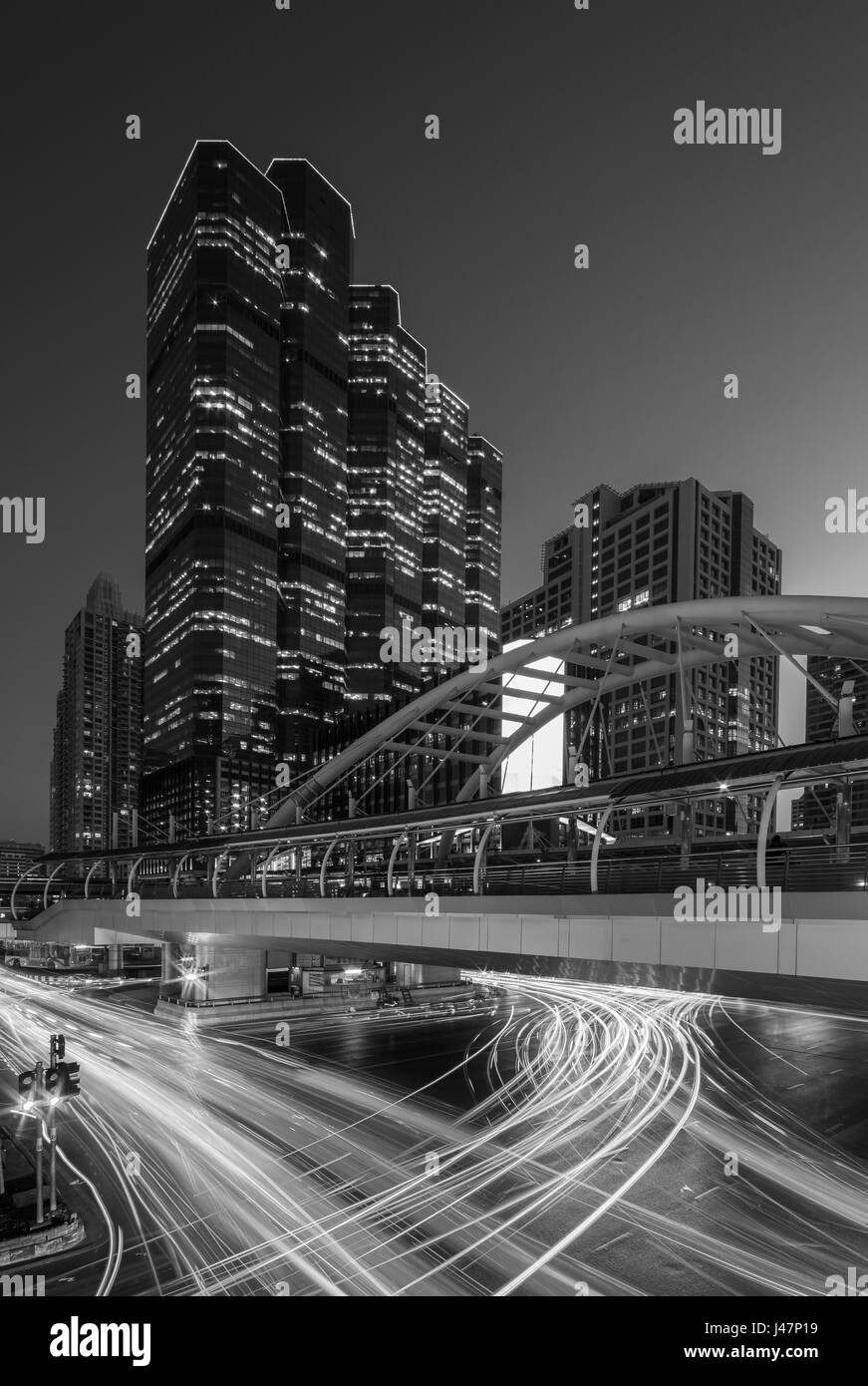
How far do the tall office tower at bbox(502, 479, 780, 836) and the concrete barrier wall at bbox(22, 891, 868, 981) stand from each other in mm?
82164

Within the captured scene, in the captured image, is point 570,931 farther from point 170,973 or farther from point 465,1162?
point 170,973

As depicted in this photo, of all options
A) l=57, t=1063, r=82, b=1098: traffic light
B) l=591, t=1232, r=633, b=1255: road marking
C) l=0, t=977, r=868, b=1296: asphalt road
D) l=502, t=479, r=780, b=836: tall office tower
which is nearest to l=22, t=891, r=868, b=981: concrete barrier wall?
l=0, t=977, r=868, b=1296: asphalt road

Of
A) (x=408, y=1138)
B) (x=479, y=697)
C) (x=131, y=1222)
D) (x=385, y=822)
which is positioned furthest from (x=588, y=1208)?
(x=479, y=697)

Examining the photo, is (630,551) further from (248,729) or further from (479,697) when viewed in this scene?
(248,729)

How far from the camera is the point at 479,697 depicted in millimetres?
113375

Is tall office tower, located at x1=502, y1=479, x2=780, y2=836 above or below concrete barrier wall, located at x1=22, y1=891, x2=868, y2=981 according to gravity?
above

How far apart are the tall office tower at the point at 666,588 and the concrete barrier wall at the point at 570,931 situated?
8216 cm

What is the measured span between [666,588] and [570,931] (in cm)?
13762

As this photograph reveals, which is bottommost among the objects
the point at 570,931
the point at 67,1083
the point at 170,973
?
the point at 170,973

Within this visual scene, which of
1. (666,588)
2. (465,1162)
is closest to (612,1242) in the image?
(465,1162)

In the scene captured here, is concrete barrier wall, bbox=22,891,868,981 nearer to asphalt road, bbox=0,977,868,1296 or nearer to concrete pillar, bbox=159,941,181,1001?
asphalt road, bbox=0,977,868,1296

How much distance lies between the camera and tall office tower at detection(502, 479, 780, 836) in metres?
116

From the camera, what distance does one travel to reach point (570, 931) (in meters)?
18.8

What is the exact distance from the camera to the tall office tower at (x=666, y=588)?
380 feet
